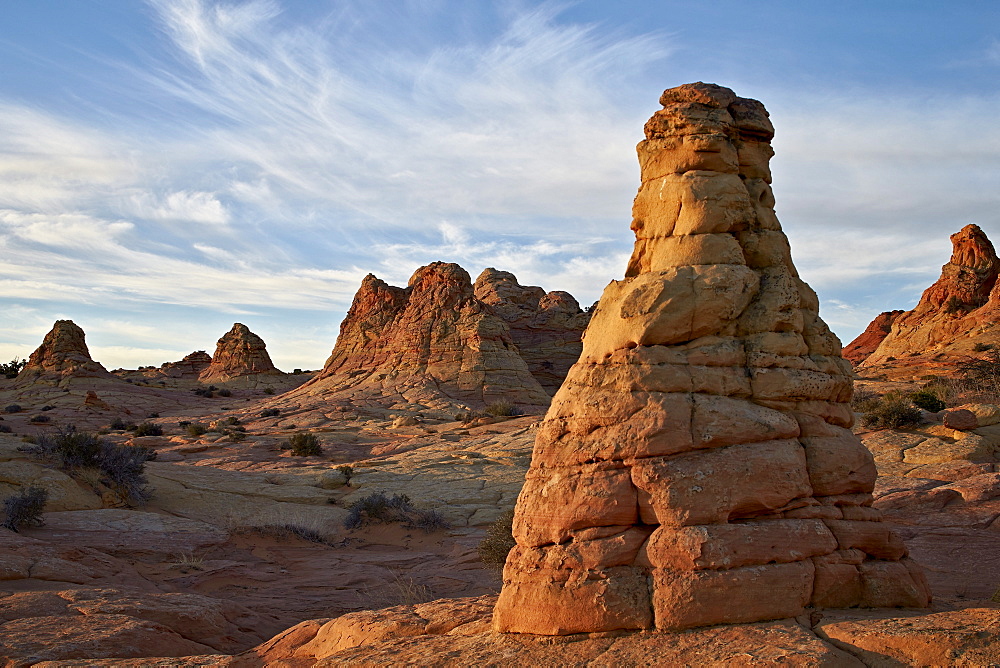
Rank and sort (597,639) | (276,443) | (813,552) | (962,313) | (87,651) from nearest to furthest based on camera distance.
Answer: (597,639), (813,552), (87,651), (276,443), (962,313)

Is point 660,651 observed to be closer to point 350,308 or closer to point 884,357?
point 884,357

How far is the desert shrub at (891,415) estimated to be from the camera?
17391 millimetres

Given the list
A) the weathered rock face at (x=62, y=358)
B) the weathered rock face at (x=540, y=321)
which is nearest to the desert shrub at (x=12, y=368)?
the weathered rock face at (x=62, y=358)

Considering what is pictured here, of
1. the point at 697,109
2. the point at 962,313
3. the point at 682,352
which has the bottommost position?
the point at 682,352

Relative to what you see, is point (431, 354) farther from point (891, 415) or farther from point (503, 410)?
point (891, 415)

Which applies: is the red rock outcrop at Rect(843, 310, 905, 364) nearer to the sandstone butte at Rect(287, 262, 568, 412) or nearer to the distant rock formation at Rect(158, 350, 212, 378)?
the sandstone butte at Rect(287, 262, 568, 412)

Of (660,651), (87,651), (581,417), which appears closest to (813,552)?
(660,651)

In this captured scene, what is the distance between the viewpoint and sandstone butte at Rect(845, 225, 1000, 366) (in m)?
37.3

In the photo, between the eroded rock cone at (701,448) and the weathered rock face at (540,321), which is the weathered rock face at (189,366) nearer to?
the weathered rock face at (540,321)

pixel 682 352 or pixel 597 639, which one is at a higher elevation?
pixel 682 352

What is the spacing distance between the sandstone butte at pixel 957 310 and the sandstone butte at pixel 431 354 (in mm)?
22330

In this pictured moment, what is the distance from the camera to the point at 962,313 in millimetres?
40719

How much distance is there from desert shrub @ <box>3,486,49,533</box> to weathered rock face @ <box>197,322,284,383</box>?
5045 cm

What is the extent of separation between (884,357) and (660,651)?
44839 millimetres
